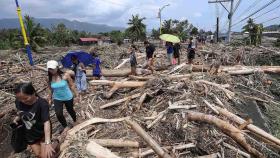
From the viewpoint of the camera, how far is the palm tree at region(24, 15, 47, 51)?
34125mm

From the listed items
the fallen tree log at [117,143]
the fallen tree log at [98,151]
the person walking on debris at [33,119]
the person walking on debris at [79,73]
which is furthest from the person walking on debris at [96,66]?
the person walking on debris at [33,119]

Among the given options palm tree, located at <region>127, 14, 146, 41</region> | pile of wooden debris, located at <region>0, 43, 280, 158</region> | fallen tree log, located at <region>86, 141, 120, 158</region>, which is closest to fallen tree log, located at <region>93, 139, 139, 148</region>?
pile of wooden debris, located at <region>0, 43, 280, 158</region>

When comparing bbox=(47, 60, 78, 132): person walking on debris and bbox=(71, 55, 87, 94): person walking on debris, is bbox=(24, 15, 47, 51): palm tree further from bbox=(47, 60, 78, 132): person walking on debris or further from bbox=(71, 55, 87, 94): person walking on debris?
bbox=(47, 60, 78, 132): person walking on debris

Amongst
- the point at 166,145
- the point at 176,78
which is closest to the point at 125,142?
the point at 166,145

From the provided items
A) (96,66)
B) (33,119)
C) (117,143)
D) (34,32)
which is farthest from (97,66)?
(34,32)

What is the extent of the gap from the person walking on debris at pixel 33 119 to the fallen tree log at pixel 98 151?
1.05 m

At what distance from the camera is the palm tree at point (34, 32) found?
34.1m

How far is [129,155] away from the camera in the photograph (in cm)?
526

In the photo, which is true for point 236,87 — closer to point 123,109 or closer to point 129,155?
point 123,109

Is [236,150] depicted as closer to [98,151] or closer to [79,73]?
[98,151]

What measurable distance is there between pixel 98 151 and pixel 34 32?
32.6 metres

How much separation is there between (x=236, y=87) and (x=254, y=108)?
5.12ft

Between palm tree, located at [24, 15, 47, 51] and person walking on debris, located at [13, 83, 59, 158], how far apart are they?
104 ft

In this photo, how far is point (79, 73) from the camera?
30.4 ft
